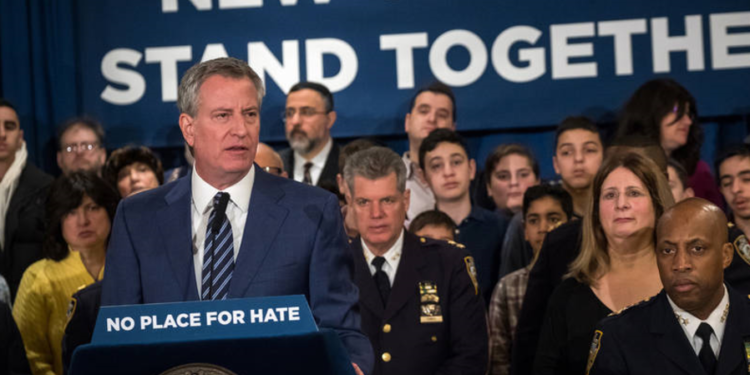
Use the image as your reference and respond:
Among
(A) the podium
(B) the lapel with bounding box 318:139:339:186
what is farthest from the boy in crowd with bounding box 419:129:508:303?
(A) the podium

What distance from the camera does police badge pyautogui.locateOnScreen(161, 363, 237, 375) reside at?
1565mm

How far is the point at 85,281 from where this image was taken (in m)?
4.42

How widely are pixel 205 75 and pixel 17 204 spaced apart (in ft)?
11.7

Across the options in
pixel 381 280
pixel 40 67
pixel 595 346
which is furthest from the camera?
pixel 40 67

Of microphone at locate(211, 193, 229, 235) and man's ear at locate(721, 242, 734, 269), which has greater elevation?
microphone at locate(211, 193, 229, 235)

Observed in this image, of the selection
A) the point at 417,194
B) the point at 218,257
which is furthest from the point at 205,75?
the point at 417,194

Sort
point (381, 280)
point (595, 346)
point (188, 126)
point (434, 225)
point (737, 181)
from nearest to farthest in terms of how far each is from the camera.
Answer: point (188, 126)
point (595, 346)
point (381, 280)
point (434, 225)
point (737, 181)

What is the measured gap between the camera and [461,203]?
518 cm

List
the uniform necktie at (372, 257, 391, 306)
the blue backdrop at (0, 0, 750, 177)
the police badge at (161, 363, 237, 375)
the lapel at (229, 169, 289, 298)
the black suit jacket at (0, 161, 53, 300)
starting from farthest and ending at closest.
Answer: the blue backdrop at (0, 0, 750, 177), the black suit jacket at (0, 161, 53, 300), the uniform necktie at (372, 257, 391, 306), the lapel at (229, 169, 289, 298), the police badge at (161, 363, 237, 375)

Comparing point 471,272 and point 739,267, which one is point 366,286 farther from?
point 739,267

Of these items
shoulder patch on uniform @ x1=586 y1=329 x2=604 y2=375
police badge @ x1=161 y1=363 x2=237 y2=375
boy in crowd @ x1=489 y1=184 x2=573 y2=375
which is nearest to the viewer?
police badge @ x1=161 y1=363 x2=237 y2=375

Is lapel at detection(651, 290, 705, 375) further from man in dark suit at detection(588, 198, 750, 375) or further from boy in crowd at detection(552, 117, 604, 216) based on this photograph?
boy in crowd at detection(552, 117, 604, 216)

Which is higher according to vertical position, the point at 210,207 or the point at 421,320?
the point at 210,207

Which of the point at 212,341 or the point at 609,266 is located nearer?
the point at 212,341
